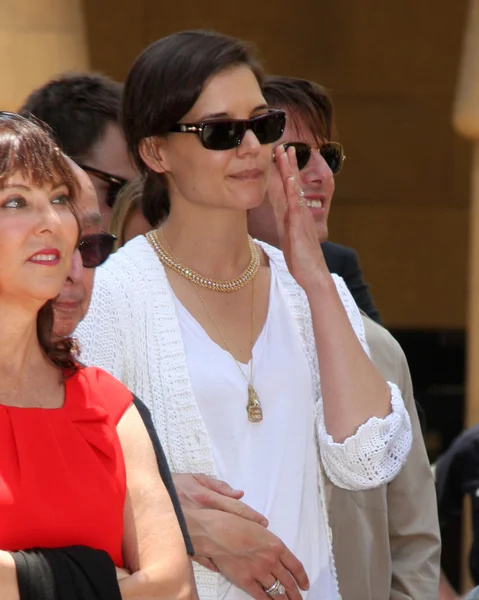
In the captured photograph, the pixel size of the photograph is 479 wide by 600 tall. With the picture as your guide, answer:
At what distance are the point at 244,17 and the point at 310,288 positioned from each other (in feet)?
15.4

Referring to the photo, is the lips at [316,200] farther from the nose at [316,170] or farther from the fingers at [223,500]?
the fingers at [223,500]

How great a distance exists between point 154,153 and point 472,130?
2149 mm

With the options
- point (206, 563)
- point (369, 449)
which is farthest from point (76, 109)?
point (206, 563)

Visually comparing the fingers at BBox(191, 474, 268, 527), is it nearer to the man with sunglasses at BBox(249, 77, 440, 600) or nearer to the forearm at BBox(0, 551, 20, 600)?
the man with sunglasses at BBox(249, 77, 440, 600)

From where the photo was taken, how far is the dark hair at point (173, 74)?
3229 mm

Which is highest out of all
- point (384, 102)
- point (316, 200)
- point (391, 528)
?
point (316, 200)

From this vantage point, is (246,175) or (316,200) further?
(316,200)

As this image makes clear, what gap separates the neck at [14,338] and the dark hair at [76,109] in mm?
1662

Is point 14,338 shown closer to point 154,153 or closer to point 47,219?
point 47,219

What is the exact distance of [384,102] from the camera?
7.88m

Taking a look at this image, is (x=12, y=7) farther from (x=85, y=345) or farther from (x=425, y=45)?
(x=425, y=45)

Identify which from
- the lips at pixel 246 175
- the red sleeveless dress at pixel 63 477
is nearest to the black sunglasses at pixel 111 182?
the lips at pixel 246 175

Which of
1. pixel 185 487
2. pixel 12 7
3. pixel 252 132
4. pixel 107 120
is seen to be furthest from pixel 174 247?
pixel 12 7

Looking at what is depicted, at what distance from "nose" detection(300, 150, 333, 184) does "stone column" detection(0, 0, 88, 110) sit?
133cm
